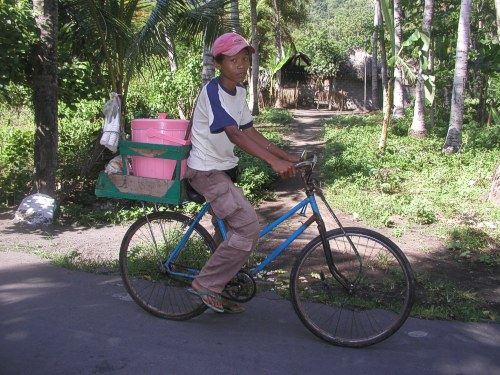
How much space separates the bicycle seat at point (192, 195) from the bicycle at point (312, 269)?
0.38 ft

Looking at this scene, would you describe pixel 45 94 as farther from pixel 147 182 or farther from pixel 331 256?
pixel 331 256

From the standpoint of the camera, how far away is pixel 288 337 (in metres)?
3.42

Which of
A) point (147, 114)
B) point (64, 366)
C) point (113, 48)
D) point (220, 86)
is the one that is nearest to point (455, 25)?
point (147, 114)

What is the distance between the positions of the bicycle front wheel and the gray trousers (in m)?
0.39

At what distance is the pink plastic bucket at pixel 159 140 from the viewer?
3.71 metres

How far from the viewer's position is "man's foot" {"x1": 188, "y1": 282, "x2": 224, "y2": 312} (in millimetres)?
3486

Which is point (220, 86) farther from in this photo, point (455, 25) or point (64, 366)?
point (455, 25)

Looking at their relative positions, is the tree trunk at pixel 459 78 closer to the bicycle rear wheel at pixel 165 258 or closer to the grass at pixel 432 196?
the grass at pixel 432 196

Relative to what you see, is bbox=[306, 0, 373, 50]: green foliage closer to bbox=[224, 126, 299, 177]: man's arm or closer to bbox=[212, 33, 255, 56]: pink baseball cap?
bbox=[212, 33, 255, 56]: pink baseball cap

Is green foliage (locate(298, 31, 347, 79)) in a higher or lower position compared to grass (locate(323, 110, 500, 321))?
higher

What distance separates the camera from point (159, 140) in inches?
148

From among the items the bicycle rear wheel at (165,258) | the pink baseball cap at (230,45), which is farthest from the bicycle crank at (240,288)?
the pink baseball cap at (230,45)

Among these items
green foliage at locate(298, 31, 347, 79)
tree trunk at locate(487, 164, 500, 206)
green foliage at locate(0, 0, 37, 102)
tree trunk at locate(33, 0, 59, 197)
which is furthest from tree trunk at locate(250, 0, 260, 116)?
tree trunk at locate(487, 164, 500, 206)

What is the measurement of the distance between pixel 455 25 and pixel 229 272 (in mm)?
16219
